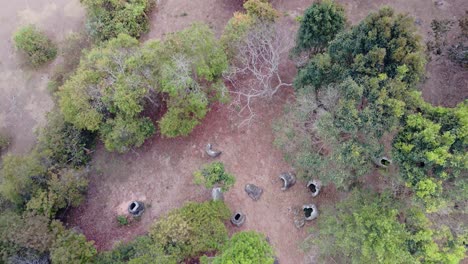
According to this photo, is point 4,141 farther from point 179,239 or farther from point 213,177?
point 213,177

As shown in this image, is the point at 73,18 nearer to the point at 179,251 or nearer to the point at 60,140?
the point at 60,140

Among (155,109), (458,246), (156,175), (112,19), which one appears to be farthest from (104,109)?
(458,246)

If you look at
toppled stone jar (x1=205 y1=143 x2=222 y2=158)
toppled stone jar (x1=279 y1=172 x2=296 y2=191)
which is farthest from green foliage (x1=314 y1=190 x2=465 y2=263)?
toppled stone jar (x1=205 y1=143 x2=222 y2=158)

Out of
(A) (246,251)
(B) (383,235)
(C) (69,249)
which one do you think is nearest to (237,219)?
(A) (246,251)

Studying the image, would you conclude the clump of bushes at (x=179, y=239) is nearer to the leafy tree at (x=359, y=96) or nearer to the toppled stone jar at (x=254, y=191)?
the toppled stone jar at (x=254, y=191)

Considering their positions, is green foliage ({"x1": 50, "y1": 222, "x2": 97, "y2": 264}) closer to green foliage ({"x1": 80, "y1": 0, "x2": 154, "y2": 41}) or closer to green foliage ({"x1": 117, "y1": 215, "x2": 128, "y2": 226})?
green foliage ({"x1": 117, "y1": 215, "x2": 128, "y2": 226})
